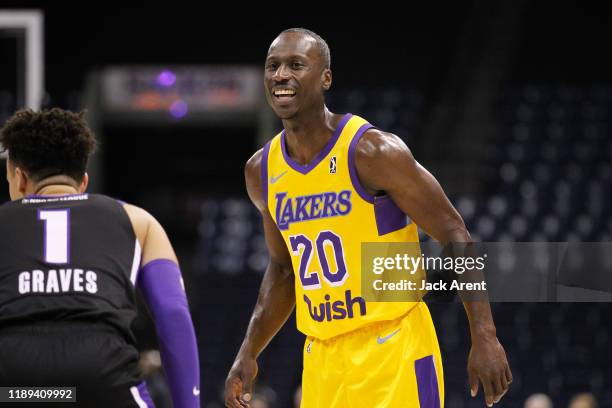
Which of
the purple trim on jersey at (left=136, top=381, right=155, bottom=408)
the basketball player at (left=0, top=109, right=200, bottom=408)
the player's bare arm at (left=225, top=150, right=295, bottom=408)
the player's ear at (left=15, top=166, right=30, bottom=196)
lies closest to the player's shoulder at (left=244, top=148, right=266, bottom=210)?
the player's bare arm at (left=225, top=150, right=295, bottom=408)

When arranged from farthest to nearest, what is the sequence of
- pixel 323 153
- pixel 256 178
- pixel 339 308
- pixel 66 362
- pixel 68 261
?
pixel 256 178 < pixel 323 153 < pixel 339 308 < pixel 68 261 < pixel 66 362

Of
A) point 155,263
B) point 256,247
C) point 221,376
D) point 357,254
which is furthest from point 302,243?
point 256,247

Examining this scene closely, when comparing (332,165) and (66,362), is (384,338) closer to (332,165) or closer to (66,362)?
(332,165)

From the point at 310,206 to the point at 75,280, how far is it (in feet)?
4.08

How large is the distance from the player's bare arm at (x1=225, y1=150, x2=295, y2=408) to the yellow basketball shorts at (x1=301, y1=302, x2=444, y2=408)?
A: 0.37m

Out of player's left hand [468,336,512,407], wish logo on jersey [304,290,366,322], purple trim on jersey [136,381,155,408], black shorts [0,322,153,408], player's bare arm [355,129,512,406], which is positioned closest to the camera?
black shorts [0,322,153,408]

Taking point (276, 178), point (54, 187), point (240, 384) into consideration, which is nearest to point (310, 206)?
point (276, 178)

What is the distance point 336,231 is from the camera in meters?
3.70

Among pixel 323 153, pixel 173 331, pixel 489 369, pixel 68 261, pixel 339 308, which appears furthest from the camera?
pixel 323 153

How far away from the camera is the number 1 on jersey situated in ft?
8.99

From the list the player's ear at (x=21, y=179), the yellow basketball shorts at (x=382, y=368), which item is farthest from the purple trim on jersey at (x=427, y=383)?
the player's ear at (x=21, y=179)

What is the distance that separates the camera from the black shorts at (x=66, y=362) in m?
2.61

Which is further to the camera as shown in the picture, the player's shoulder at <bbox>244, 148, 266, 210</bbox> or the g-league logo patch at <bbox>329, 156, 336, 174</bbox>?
the player's shoulder at <bbox>244, 148, 266, 210</bbox>

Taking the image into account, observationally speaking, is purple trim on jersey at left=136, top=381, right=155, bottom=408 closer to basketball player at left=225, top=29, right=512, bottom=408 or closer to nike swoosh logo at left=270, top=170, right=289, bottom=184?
basketball player at left=225, top=29, right=512, bottom=408
